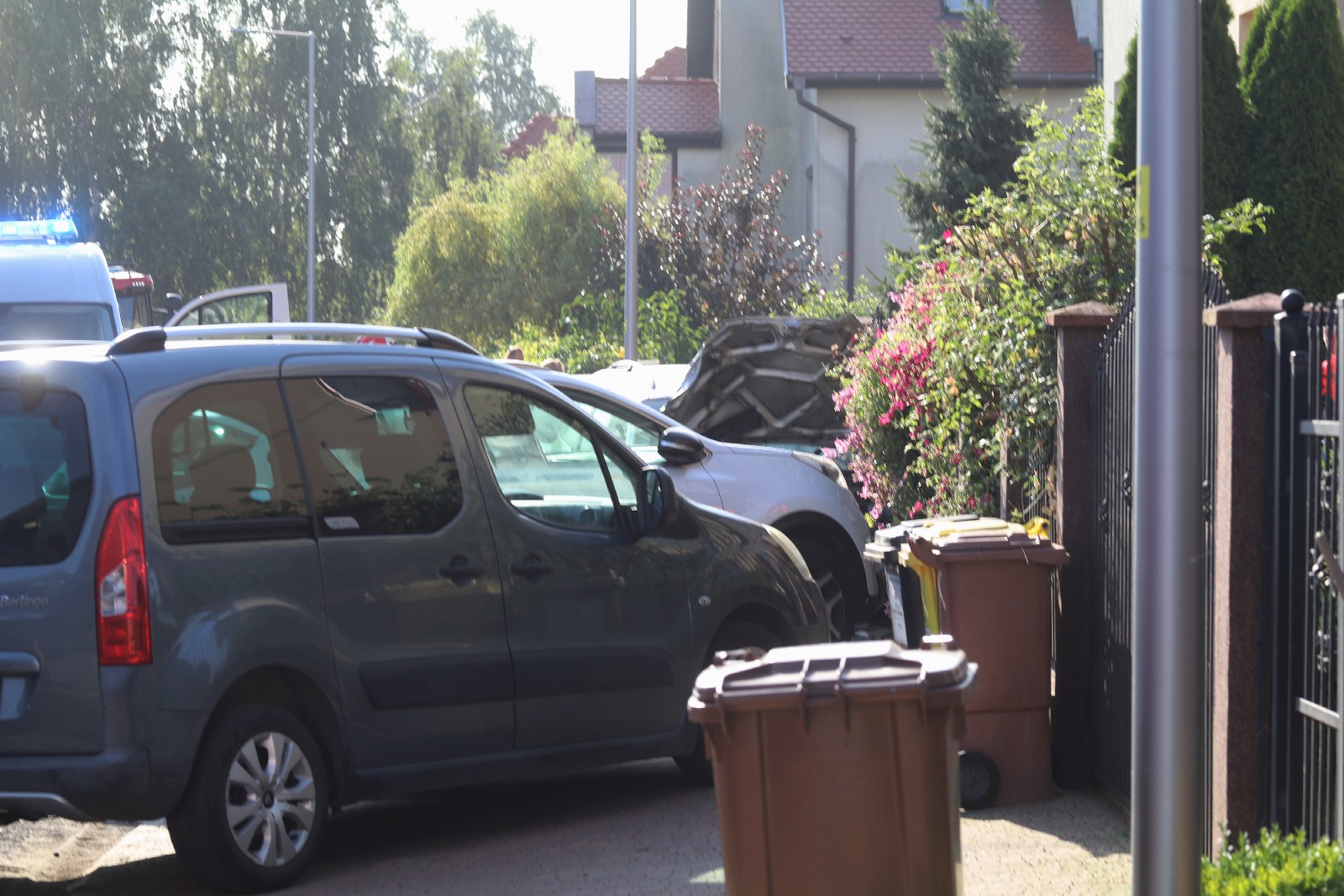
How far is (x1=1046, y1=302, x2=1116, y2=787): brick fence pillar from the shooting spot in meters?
7.14

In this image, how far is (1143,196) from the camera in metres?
4.07

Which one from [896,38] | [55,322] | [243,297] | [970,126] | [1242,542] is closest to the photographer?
[1242,542]

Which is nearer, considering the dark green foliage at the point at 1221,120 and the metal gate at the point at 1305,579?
the metal gate at the point at 1305,579

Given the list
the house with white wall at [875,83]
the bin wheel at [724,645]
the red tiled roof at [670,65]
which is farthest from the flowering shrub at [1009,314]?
the red tiled roof at [670,65]

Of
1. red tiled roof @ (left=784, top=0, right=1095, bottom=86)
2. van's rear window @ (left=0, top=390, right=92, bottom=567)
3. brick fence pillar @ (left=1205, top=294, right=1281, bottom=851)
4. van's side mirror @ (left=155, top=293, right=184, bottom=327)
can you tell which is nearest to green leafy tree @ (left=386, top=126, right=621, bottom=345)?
red tiled roof @ (left=784, top=0, right=1095, bottom=86)

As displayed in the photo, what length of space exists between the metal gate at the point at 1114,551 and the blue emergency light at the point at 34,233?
42.4 ft

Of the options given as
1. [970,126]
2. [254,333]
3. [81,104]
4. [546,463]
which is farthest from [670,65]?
[254,333]

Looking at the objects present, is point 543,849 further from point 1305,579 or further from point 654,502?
point 1305,579

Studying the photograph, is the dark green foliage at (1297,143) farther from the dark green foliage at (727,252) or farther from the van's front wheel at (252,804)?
the dark green foliage at (727,252)

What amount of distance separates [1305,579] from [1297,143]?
8019 millimetres

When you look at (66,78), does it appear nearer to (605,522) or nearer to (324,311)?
(324,311)

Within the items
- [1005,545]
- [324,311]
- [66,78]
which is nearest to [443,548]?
[1005,545]

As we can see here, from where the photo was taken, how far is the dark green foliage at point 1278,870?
14.1 feet

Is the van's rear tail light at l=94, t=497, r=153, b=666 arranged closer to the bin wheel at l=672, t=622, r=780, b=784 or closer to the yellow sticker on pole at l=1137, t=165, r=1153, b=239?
the bin wheel at l=672, t=622, r=780, b=784
